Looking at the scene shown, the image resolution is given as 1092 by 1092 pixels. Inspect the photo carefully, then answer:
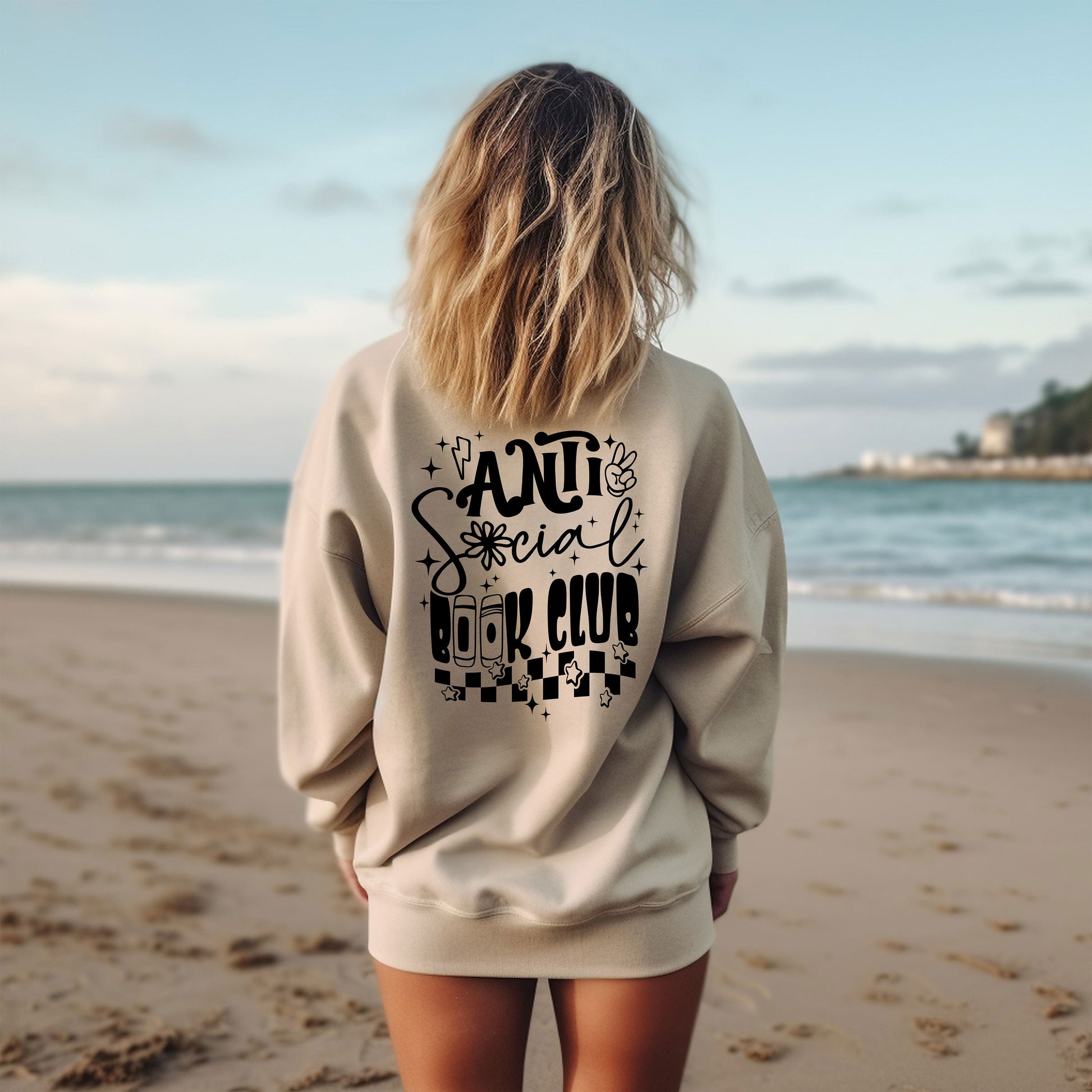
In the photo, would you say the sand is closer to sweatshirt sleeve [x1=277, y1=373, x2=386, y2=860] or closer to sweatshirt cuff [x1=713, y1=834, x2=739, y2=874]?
sweatshirt cuff [x1=713, y1=834, x2=739, y2=874]

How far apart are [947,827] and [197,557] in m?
16.5

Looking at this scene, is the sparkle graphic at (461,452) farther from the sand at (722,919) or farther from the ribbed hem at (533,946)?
the sand at (722,919)

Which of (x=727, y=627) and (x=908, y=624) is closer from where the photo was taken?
(x=727, y=627)

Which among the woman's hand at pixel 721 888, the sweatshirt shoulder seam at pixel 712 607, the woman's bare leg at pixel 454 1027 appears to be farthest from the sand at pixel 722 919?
the sweatshirt shoulder seam at pixel 712 607

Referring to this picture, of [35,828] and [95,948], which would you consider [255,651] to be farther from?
[95,948]

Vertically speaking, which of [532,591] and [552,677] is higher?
[532,591]

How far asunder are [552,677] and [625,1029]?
1.59 ft

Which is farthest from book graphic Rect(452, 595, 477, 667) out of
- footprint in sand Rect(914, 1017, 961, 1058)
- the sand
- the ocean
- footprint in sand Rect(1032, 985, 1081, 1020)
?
the ocean

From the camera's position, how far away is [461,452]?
A: 4.74 feet

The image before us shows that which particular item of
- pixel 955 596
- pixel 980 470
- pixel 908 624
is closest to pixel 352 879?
pixel 908 624

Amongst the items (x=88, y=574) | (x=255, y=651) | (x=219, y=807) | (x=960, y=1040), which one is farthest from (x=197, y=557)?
(x=960, y=1040)

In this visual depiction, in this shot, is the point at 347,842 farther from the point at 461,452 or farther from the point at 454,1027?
the point at 461,452

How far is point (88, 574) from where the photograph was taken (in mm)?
15172

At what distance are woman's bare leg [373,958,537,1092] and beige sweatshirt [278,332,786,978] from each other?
39 mm
